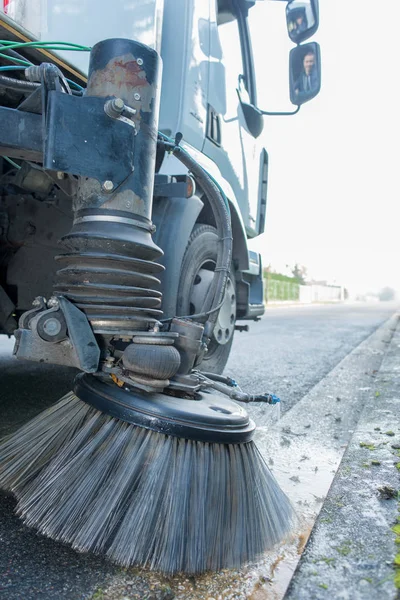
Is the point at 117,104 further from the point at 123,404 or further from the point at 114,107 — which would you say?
the point at 123,404

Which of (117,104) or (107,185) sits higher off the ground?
(117,104)

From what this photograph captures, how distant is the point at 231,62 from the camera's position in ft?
10.8

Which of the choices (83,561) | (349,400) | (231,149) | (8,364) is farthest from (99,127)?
(8,364)

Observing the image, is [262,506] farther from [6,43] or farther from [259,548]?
[6,43]

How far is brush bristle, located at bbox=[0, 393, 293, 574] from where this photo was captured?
1154 mm

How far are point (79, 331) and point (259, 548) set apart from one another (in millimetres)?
726

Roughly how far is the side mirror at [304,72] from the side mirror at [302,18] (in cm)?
15

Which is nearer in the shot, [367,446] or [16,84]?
[16,84]

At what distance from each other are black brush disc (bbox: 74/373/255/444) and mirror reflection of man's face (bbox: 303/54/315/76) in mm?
2899

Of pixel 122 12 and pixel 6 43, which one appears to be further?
pixel 122 12

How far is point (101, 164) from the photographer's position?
4.55ft

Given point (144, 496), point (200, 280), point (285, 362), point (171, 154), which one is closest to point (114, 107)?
point (171, 154)

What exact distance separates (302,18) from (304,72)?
36cm

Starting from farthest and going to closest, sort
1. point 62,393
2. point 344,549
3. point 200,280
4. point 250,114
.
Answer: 1. point 250,114
2. point 62,393
3. point 200,280
4. point 344,549
